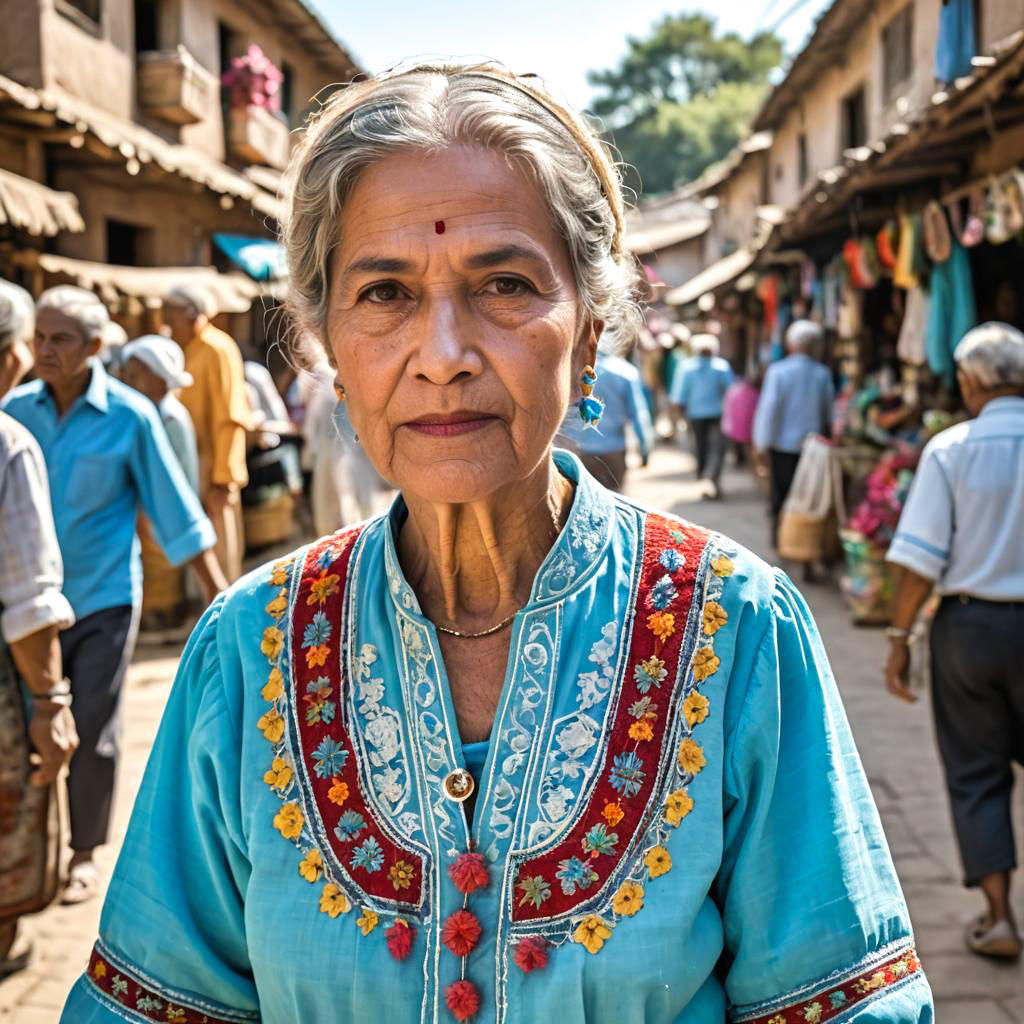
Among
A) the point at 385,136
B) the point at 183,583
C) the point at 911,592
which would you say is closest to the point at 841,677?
the point at 911,592

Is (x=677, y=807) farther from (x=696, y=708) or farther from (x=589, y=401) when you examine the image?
(x=589, y=401)

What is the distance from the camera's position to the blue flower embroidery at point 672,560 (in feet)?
5.52

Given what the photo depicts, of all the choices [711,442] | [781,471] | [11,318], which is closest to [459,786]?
[11,318]

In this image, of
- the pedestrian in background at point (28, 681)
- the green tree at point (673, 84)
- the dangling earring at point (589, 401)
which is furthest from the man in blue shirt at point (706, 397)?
the green tree at point (673, 84)

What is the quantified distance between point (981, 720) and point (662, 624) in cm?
268

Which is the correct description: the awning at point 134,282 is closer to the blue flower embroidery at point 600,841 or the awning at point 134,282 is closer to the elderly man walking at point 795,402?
the elderly man walking at point 795,402

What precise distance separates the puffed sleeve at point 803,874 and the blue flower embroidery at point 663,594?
143 millimetres

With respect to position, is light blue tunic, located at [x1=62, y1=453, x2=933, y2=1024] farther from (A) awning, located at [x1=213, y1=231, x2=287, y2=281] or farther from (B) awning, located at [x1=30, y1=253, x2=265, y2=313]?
(A) awning, located at [x1=213, y1=231, x2=287, y2=281]

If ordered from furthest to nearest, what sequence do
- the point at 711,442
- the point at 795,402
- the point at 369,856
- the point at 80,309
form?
1. the point at 711,442
2. the point at 795,402
3. the point at 80,309
4. the point at 369,856

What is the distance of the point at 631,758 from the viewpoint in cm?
154

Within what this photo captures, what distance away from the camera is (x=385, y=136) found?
1558 millimetres

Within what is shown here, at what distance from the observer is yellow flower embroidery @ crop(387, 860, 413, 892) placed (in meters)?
1.53

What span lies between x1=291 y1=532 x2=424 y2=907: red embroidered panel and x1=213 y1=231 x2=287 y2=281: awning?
1101 cm

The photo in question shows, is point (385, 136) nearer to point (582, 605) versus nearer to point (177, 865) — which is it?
point (582, 605)
